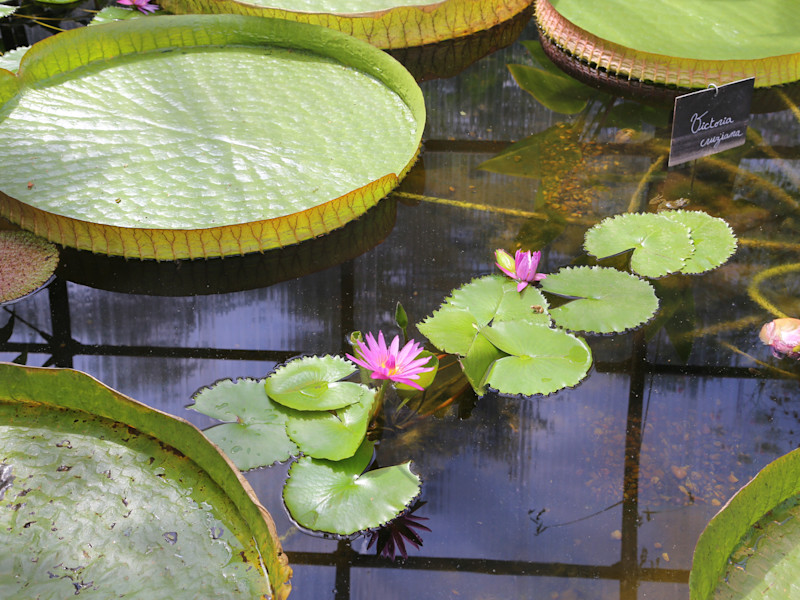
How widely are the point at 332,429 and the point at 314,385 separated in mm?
101

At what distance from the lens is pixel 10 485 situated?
1.02 metres

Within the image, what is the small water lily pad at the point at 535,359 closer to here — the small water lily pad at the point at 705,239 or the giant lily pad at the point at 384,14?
the small water lily pad at the point at 705,239

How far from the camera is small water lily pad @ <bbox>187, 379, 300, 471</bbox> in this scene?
1172mm

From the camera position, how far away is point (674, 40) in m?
2.27

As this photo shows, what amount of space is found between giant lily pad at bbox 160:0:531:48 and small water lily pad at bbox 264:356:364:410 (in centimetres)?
137

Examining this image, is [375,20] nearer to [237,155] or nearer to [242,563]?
[237,155]

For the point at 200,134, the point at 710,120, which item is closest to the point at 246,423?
the point at 200,134

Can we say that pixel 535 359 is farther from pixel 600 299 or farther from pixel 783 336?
pixel 783 336

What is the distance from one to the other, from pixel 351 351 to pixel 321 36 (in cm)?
120

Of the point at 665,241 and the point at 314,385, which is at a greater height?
the point at 665,241

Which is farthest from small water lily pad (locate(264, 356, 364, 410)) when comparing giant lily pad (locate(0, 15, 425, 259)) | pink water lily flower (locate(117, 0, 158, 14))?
pink water lily flower (locate(117, 0, 158, 14))

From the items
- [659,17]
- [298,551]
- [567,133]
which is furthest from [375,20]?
[298,551]

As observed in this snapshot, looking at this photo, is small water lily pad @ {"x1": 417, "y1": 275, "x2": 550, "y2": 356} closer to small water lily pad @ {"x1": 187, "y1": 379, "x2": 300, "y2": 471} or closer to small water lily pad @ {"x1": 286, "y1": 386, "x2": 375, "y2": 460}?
small water lily pad @ {"x1": 286, "y1": 386, "x2": 375, "y2": 460}

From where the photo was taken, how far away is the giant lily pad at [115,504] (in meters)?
0.92
